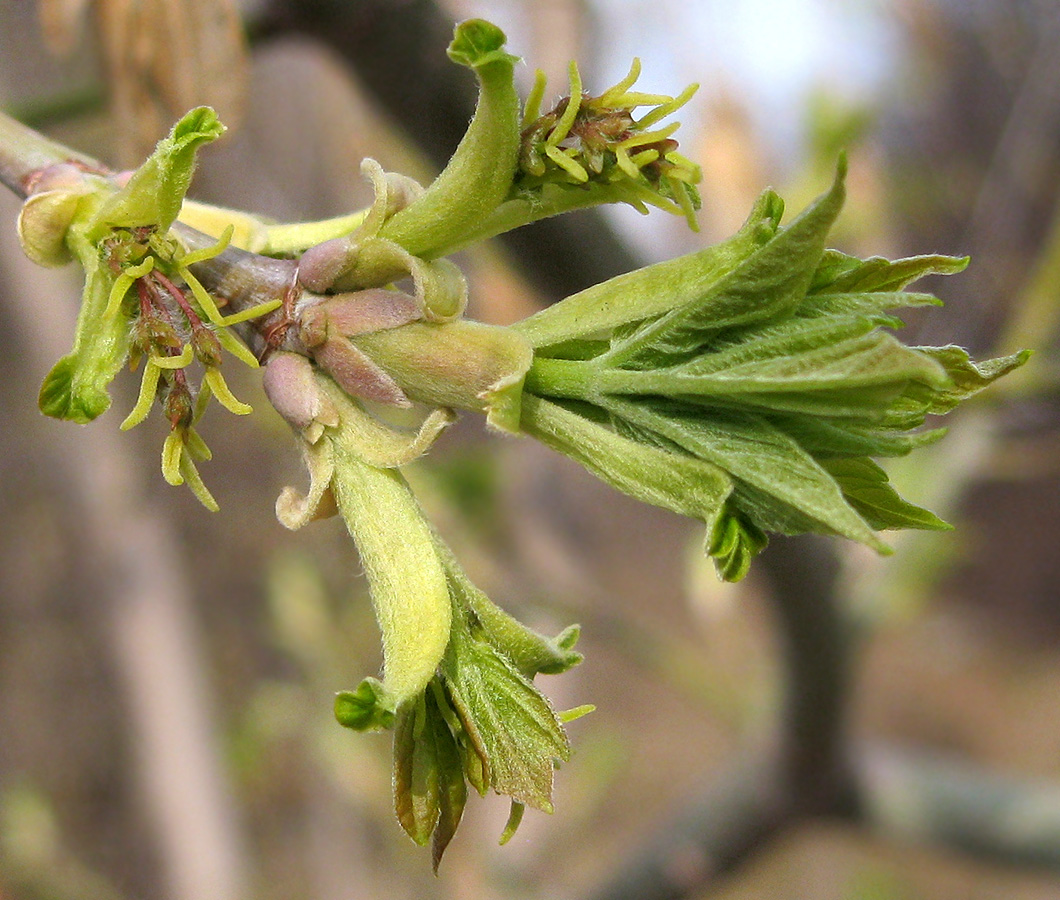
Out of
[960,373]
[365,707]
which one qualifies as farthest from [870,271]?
[365,707]

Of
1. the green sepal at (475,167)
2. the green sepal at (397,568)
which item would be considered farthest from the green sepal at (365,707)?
the green sepal at (475,167)

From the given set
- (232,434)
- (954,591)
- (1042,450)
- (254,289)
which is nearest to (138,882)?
(232,434)

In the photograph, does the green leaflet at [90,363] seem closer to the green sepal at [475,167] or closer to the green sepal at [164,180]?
the green sepal at [164,180]

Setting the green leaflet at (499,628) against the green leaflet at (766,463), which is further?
the green leaflet at (499,628)

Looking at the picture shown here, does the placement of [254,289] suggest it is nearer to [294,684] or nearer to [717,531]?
[717,531]

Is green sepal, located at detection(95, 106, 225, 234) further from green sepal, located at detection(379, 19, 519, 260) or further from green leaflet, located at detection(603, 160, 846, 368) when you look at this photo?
green leaflet, located at detection(603, 160, 846, 368)

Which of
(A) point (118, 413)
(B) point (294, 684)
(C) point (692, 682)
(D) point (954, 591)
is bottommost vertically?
(D) point (954, 591)

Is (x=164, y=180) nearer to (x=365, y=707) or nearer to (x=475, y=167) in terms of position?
(x=475, y=167)
